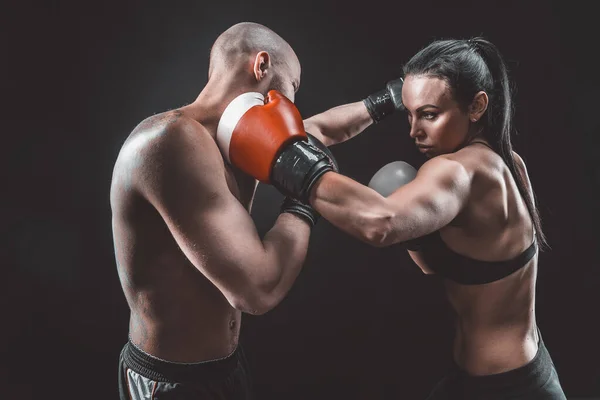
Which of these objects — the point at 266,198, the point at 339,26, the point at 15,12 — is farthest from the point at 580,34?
the point at 15,12

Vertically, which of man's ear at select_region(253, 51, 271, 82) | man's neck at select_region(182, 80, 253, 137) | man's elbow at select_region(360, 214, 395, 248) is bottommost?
man's elbow at select_region(360, 214, 395, 248)

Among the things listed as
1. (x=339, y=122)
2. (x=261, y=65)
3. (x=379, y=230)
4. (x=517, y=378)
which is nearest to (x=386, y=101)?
(x=339, y=122)

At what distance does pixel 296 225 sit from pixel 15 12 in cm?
217

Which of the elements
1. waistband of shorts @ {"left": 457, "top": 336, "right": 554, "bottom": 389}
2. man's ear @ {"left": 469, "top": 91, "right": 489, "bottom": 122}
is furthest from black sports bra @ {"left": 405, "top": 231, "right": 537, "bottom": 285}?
man's ear @ {"left": 469, "top": 91, "right": 489, "bottom": 122}

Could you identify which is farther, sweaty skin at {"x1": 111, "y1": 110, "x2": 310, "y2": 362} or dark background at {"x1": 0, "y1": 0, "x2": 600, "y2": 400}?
dark background at {"x1": 0, "y1": 0, "x2": 600, "y2": 400}

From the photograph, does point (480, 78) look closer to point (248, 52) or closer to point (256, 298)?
point (248, 52)

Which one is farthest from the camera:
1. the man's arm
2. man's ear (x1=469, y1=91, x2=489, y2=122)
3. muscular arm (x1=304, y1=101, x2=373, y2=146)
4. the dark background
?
the dark background

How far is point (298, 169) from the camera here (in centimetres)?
147

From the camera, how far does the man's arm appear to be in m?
1.42

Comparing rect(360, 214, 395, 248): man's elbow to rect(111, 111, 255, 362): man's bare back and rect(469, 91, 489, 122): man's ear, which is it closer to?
rect(111, 111, 255, 362): man's bare back

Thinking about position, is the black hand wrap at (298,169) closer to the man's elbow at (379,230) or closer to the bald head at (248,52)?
the man's elbow at (379,230)

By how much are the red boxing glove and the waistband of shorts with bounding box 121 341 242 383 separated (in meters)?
0.58

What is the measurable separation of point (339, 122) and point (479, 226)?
926 mm

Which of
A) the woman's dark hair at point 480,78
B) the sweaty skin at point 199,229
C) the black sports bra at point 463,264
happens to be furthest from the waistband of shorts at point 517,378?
the sweaty skin at point 199,229
